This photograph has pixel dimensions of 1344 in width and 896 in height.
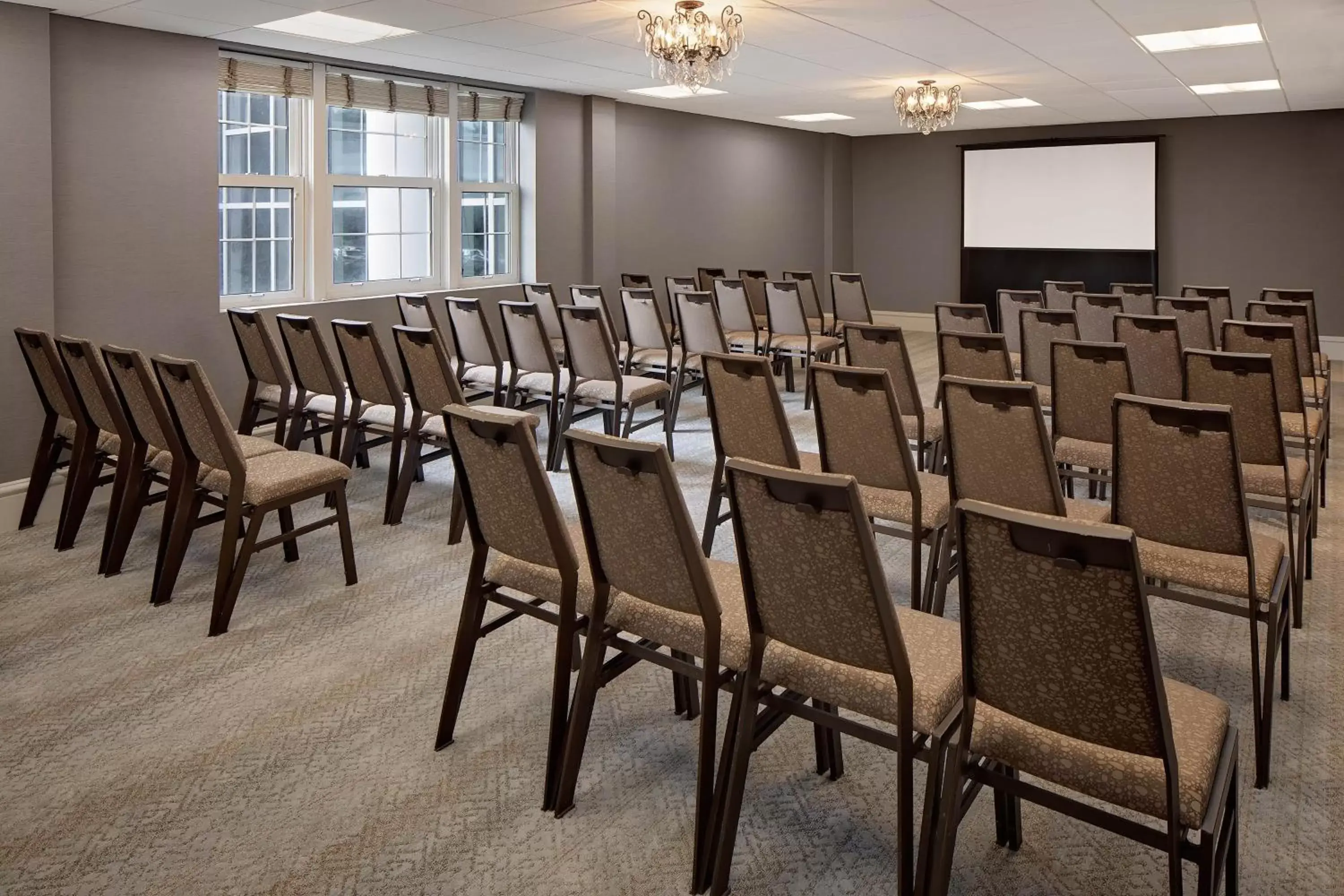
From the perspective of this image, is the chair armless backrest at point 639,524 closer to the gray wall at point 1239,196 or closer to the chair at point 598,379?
the chair at point 598,379

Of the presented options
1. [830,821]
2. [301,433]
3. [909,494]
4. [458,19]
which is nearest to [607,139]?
[458,19]

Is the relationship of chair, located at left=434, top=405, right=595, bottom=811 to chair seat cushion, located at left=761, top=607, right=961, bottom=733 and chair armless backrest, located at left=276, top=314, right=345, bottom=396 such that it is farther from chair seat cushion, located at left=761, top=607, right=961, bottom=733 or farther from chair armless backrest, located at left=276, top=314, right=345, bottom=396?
chair armless backrest, located at left=276, top=314, right=345, bottom=396

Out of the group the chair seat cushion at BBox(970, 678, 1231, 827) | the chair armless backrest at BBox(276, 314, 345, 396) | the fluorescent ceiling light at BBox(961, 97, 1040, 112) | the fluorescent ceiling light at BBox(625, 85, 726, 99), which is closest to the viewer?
the chair seat cushion at BBox(970, 678, 1231, 827)

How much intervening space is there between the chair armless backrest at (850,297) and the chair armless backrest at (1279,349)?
3.94m

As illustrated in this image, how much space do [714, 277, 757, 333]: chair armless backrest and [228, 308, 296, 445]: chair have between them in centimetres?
341

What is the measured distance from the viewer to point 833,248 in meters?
13.5

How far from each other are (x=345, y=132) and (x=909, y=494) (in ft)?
17.8

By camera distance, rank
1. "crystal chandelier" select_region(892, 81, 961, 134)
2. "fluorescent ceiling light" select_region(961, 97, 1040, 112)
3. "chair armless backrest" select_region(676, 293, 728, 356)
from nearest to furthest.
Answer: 1. "chair armless backrest" select_region(676, 293, 728, 356)
2. "crystal chandelier" select_region(892, 81, 961, 134)
3. "fluorescent ceiling light" select_region(961, 97, 1040, 112)

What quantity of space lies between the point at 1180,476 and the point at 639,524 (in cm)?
144

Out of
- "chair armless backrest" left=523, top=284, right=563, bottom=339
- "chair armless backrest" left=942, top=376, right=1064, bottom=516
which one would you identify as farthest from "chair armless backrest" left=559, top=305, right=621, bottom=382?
"chair armless backrest" left=942, top=376, right=1064, bottom=516

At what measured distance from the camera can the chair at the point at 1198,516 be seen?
2619mm

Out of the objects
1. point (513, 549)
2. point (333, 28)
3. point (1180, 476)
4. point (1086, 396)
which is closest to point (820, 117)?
point (333, 28)

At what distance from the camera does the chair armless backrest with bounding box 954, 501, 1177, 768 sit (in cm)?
162

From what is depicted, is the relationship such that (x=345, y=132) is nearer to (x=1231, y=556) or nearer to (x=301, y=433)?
(x=301, y=433)
